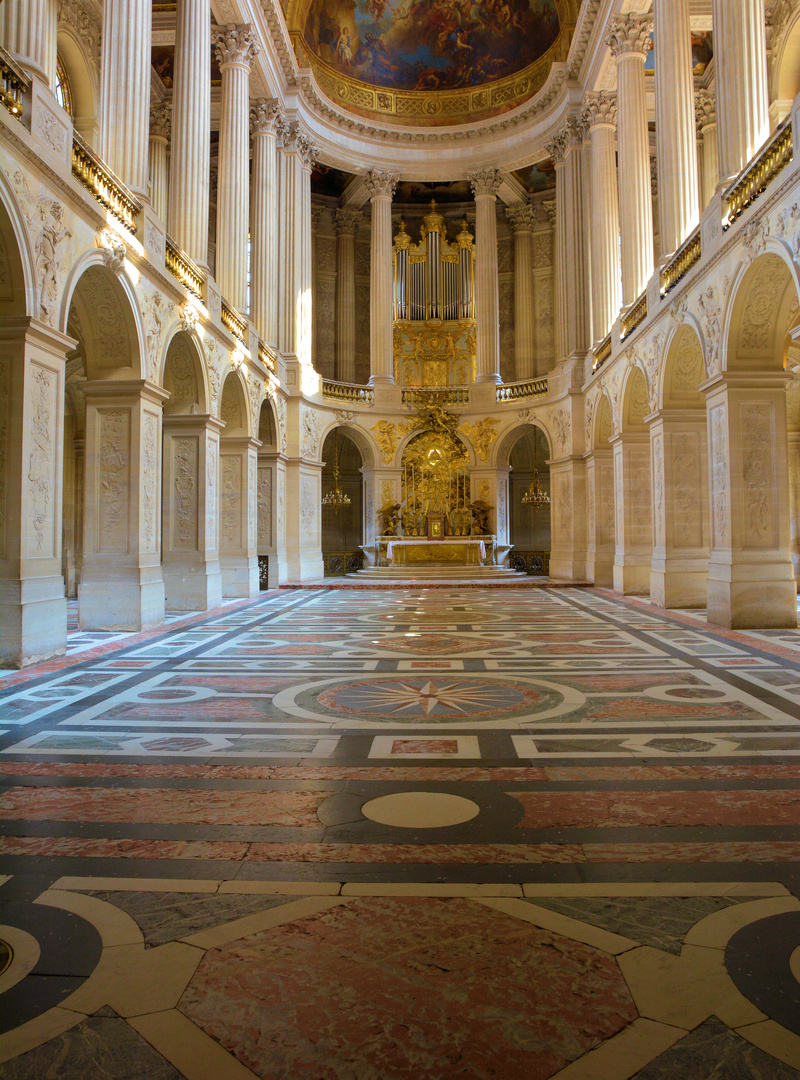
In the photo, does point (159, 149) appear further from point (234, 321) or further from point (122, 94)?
point (122, 94)

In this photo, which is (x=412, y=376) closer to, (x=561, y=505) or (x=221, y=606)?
(x=561, y=505)

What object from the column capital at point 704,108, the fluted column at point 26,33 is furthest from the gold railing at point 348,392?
the fluted column at point 26,33

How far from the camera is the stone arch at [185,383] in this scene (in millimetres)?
13453

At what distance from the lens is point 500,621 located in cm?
1134

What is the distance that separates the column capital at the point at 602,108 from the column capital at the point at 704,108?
2.84 meters

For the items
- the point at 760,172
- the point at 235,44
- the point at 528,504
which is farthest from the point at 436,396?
the point at 760,172

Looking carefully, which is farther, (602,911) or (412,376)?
(412,376)

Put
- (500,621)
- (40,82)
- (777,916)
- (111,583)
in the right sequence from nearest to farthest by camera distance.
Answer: (777,916), (40,82), (111,583), (500,621)

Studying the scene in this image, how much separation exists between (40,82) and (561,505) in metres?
17.8

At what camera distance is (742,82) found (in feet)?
34.0

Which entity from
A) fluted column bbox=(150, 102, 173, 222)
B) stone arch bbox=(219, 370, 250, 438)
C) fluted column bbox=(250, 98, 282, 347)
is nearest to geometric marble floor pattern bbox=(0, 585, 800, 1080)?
stone arch bbox=(219, 370, 250, 438)

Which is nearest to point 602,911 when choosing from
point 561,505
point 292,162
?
point 561,505

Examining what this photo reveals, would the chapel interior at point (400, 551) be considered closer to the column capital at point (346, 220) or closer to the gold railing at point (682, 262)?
the column capital at point (346, 220)

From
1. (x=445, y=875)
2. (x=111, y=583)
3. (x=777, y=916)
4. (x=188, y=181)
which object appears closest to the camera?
(x=777, y=916)
